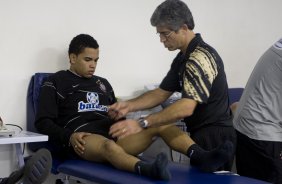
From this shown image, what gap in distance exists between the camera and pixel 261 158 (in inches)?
71.8

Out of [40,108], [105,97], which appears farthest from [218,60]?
[40,108]

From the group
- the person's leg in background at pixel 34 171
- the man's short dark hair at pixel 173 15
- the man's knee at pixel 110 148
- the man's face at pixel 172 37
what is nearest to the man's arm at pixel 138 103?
the man's knee at pixel 110 148

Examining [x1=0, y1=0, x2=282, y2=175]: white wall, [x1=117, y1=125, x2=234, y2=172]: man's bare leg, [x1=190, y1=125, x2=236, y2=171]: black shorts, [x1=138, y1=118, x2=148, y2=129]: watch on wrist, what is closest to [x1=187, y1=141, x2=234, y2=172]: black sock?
[x1=117, y1=125, x2=234, y2=172]: man's bare leg

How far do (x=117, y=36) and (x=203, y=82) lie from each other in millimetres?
1216

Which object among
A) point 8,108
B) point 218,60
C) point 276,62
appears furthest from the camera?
point 8,108

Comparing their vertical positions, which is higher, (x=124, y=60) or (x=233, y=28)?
(x=233, y=28)

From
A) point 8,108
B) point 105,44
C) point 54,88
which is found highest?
point 105,44

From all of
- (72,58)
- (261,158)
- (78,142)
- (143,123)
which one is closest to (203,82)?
(143,123)

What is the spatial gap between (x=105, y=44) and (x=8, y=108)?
81cm

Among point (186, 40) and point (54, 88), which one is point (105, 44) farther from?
point (186, 40)

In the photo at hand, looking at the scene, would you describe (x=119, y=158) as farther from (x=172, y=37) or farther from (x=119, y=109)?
(x=172, y=37)

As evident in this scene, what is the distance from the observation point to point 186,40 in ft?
6.44

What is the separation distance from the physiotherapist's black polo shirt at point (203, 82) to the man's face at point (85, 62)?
1.67 feet

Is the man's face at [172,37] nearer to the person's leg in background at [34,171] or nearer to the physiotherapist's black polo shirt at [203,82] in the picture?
the physiotherapist's black polo shirt at [203,82]
